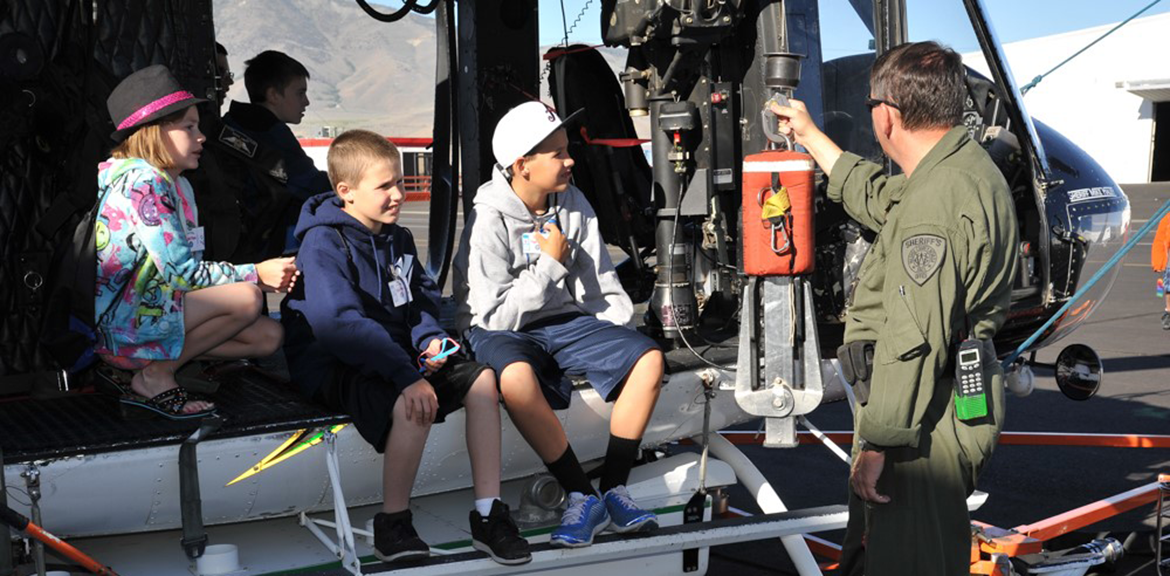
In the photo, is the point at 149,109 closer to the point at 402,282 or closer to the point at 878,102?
the point at 402,282

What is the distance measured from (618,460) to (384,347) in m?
0.87

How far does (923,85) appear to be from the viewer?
2.92m

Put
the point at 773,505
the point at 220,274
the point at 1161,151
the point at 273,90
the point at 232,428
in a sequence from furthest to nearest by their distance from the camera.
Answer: the point at 1161,151 < the point at 273,90 < the point at 773,505 < the point at 220,274 < the point at 232,428

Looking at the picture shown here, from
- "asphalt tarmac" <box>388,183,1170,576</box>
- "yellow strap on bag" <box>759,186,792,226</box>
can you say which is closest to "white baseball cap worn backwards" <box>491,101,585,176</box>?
"yellow strap on bag" <box>759,186,792,226</box>

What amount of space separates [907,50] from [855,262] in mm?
1479

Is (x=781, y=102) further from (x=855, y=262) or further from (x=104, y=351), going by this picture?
(x=104, y=351)

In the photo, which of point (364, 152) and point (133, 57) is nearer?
point (364, 152)

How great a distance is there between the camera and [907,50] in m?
2.96

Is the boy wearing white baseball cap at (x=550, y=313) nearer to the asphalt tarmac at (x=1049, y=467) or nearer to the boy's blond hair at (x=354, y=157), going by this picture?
the boy's blond hair at (x=354, y=157)

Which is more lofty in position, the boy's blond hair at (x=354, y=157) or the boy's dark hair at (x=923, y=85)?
the boy's dark hair at (x=923, y=85)

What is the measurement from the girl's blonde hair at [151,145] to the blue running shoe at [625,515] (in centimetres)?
170

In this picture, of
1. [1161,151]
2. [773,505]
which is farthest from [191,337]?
[1161,151]

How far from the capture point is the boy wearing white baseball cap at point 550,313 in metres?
3.70

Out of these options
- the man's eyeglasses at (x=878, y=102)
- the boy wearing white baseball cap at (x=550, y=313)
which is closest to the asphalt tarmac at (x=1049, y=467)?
the boy wearing white baseball cap at (x=550, y=313)
